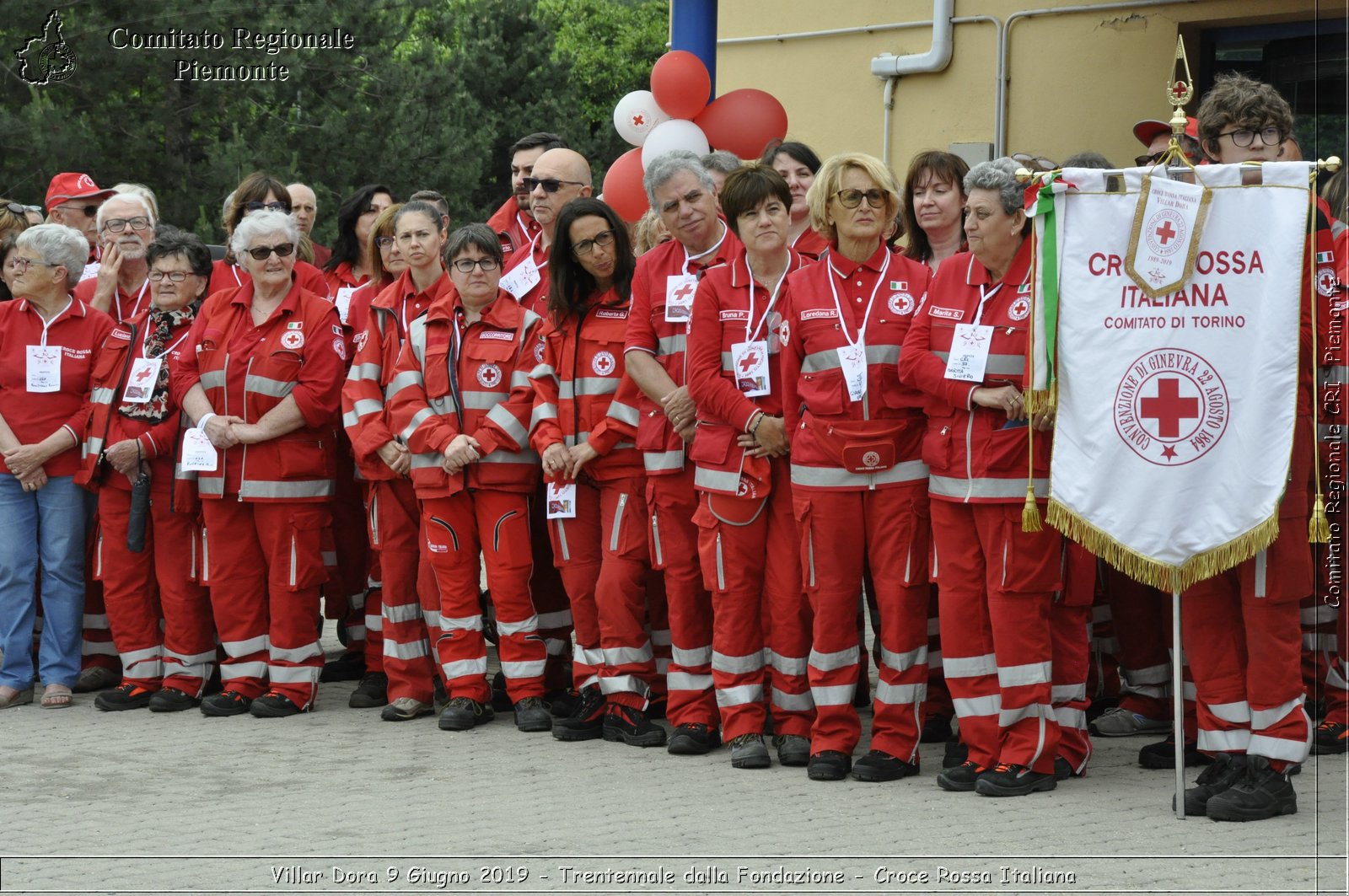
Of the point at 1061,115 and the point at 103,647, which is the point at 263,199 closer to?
the point at 103,647

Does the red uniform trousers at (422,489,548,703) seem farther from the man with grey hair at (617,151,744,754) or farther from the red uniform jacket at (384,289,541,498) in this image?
the man with grey hair at (617,151,744,754)

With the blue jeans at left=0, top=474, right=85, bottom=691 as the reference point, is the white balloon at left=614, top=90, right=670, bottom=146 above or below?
above

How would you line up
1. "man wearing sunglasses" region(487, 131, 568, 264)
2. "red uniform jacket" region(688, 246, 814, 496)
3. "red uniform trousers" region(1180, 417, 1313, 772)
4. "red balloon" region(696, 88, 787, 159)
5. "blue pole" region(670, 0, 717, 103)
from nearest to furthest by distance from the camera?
"red uniform trousers" region(1180, 417, 1313, 772) → "red uniform jacket" region(688, 246, 814, 496) → "man wearing sunglasses" region(487, 131, 568, 264) → "red balloon" region(696, 88, 787, 159) → "blue pole" region(670, 0, 717, 103)

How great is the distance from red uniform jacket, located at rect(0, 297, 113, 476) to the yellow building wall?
7.98 meters

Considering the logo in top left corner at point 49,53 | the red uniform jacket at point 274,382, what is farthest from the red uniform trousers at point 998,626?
the logo in top left corner at point 49,53

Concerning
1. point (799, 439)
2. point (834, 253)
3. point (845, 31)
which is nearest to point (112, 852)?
point (799, 439)

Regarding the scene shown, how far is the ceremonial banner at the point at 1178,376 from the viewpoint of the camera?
5.37m

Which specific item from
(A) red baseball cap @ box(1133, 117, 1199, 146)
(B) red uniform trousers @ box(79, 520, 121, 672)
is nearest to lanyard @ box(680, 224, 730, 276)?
(A) red baseball cap @ box(1133, 117, 1199, 146)

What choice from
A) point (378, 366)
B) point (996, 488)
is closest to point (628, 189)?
point (378, 366)

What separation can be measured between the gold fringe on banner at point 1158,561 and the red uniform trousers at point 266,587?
3.62 m

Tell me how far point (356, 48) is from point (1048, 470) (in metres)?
18.1

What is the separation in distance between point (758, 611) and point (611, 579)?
0.70 m

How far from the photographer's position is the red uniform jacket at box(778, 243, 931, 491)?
19.8ft

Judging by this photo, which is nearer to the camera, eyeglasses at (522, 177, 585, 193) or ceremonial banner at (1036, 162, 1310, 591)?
ceremonial banner at (1036, 162, 1310, 591)
